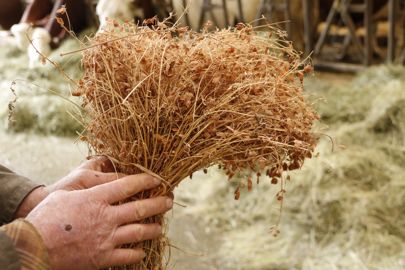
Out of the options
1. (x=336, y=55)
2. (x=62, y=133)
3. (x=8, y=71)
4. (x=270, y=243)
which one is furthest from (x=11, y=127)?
(x=336, y=55)

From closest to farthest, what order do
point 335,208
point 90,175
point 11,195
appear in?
point 90,175 → point 11,195 → point 335,208

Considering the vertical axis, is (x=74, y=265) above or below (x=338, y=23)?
below

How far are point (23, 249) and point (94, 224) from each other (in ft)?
0.48

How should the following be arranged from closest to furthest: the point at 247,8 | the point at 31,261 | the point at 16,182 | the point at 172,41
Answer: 1. the point at 31,261
2. the point at 172,41
3. the point at 16,182
4. the point at 247,8

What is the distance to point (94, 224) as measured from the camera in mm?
1181

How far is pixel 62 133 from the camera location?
3.73 metres

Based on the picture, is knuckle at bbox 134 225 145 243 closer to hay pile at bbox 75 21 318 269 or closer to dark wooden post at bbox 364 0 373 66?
hay pile at bbox 75 21 318 269

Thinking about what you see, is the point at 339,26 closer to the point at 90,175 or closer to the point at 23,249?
the point at 90,175

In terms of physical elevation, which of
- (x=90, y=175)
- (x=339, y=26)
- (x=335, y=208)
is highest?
(x=339, y=26)

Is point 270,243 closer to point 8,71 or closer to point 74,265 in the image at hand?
point 74,265

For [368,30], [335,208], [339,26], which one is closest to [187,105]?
[335,208]

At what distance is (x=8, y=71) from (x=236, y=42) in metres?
3.63

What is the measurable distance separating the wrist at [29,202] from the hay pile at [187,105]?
0.28 meters

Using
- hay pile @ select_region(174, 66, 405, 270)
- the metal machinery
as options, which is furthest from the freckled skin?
the metal machinery
